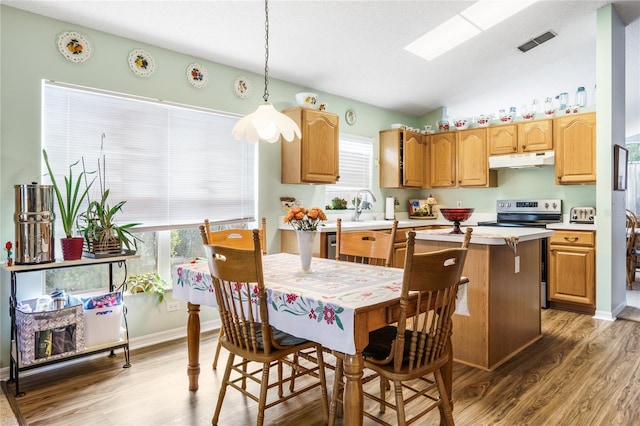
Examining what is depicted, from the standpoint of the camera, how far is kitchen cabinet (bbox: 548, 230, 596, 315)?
13.4 ft

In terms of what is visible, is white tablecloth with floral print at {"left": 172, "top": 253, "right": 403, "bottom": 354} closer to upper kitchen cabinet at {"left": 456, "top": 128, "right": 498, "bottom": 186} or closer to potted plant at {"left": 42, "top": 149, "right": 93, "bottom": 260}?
potted plant at {"left": 42, "top": 149, "right": 93, "bottom": 260}

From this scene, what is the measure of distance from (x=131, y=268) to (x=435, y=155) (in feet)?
13.6

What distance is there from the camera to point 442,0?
10.7ft

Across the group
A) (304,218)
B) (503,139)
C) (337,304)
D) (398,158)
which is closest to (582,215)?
(503,139)

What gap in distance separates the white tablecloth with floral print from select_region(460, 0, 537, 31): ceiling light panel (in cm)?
271

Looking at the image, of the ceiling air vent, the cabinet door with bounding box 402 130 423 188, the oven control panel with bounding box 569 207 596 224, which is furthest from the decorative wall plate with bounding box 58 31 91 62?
the oven control panel with bounding box 569 207 596 224

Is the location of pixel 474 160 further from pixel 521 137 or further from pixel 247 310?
pixel 247 310

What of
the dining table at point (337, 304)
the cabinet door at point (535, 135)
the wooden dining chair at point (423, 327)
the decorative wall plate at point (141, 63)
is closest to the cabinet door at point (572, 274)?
the cabinet door at point (535, 135)

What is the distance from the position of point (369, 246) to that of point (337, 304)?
1.08 m

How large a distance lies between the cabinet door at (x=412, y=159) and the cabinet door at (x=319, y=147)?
1.37 m

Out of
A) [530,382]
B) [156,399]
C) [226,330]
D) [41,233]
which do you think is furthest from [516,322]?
[41,233]

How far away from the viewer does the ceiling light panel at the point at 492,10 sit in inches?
140

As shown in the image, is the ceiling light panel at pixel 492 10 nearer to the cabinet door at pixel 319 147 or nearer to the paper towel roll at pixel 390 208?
the cabinet door at pixel 319 147

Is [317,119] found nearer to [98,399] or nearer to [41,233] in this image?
[41,233]
